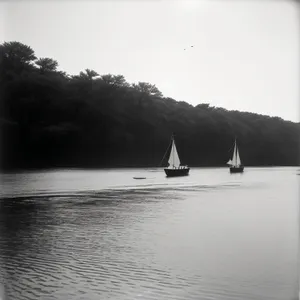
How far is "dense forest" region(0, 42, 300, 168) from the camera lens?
696cm

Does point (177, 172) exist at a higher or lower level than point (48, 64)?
lower

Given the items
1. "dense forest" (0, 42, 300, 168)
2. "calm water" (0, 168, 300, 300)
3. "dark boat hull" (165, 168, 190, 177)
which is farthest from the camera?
"dark boat hull" (165, 168, 190, 177)

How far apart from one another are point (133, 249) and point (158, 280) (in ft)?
5.06

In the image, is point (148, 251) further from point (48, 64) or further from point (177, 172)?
point (177, 172)

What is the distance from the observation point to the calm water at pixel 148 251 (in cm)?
417

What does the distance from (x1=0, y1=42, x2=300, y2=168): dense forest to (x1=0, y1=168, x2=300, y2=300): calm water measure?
139 centimetres

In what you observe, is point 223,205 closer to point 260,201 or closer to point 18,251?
point 260,201

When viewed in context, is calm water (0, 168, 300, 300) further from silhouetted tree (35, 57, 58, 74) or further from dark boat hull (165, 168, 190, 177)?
dark boat hull (165, 168, 190, 177)

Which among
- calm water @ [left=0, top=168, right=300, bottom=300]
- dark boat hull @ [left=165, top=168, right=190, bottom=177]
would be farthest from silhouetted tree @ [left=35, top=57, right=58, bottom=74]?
dark boat hull @ [left=165, top=168, right=190, bottom=177]

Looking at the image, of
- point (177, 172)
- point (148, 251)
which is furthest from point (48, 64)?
point (177, 172)

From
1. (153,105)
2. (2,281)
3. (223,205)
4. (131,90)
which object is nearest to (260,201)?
(223,205)

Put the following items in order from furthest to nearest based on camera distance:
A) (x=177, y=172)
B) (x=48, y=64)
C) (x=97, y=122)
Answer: (x=177, y=172) < (x=97, y=122) < (x=48, y=64)

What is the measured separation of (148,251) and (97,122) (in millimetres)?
3395

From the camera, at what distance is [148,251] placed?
5.82 m
